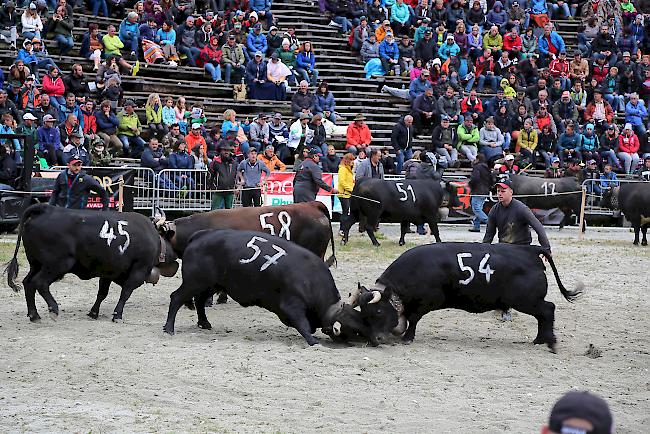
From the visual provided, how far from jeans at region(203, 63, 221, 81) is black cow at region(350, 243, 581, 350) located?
1557 centimetres

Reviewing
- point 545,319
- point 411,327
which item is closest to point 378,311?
point 411,327

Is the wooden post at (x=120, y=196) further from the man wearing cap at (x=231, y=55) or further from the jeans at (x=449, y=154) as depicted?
the jeans at (x=449, y=154)

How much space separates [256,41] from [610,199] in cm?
909

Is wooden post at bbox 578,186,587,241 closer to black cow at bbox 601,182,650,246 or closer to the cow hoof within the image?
black cow at bbox 601,182,650,246

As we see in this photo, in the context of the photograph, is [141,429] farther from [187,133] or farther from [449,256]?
[187,133]

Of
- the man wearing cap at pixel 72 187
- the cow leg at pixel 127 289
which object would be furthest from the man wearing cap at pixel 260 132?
the cow leg at pixel 127 289

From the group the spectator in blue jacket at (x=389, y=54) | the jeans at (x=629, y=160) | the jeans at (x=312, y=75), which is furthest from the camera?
the spectator in blue jacket at (x=389, y=54)

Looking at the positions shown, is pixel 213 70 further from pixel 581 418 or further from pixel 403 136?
pixel 581 418

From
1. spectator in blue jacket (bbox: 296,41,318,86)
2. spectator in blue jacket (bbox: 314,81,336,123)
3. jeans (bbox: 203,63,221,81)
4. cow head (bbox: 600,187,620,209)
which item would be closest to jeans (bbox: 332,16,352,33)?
spectator in blue jacket (bbox: 296,41,318,86)

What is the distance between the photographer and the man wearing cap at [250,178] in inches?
803

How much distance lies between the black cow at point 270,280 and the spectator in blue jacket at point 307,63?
16.1 m

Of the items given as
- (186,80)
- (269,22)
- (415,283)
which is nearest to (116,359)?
(415,283)

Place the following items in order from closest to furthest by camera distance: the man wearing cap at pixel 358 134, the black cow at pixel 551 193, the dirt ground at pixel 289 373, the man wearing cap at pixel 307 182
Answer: the dirt ground at pixel 289 373, the man wearing cap at pixel 307 182, the black cow at pixel 551 193, the man wearing cap at pixel 358 134

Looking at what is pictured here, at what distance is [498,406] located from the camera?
8695 mm
